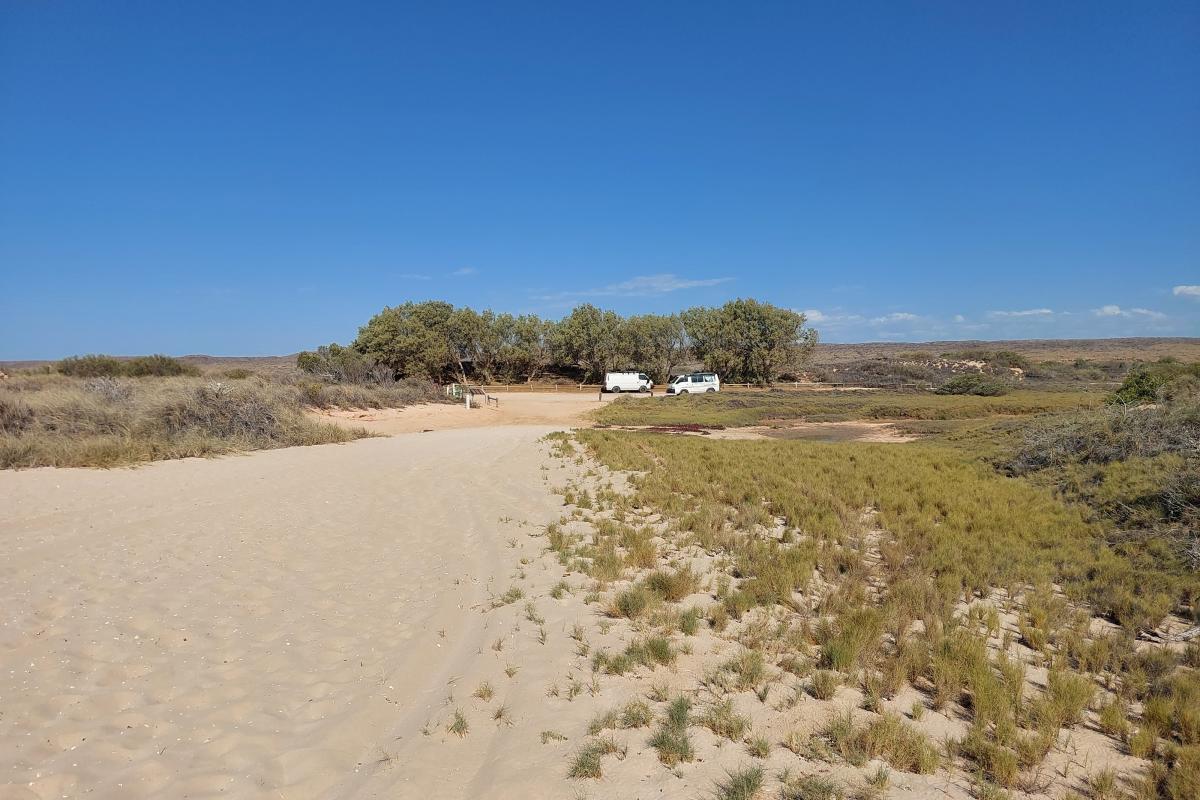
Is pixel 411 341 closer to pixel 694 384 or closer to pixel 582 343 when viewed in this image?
pixel 582 343

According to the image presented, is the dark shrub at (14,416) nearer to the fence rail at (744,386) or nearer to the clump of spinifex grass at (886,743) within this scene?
the clump of spinifex grass at (886,743)

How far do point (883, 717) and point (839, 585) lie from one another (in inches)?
108

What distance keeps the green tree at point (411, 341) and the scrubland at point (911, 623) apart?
3875 cm

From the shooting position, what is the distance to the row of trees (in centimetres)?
4869

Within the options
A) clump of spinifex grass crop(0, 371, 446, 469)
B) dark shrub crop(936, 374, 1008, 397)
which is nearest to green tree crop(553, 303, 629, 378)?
Answer: dark shrub crop(936, 374, 1008, 397)

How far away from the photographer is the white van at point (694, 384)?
4469cm

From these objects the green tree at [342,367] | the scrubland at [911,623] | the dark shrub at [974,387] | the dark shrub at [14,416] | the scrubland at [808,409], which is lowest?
the scrubland at [911,623]

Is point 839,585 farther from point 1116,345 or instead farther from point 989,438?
point 1116,345

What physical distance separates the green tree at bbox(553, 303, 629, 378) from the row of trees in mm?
101

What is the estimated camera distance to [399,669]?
4.75m

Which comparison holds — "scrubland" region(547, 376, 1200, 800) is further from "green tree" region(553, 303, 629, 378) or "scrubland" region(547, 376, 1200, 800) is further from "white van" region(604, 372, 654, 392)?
"green tree" region(553, 303, 629, 378)

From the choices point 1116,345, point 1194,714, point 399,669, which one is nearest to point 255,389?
point 399,669

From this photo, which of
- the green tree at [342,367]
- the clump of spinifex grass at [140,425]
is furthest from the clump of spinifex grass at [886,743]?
the green tree at [342,367]

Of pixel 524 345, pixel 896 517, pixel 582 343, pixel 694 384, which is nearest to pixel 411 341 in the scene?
pixel 524 345
